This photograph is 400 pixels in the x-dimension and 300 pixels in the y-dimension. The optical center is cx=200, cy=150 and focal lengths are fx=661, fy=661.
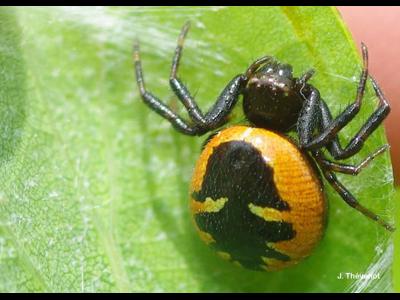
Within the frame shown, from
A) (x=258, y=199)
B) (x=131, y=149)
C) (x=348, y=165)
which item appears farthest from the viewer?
(x=131, y=149)

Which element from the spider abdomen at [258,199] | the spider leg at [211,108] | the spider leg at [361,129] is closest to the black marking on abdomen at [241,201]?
the spider abdomen at [258,199]

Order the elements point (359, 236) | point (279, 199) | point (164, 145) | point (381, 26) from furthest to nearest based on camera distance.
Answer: point (381, 26)
point (164, 145)
point (359, 236)
point (279, 199)

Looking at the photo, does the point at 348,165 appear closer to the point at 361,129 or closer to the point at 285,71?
the point at 361,129

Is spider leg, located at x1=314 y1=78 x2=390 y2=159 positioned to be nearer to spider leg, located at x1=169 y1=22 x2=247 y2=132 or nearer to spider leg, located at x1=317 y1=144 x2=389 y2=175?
spider leg, located at x1=317 y1=144 x2=389 y2=175

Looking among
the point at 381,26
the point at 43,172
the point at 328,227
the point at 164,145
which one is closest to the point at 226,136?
the point at 164,145

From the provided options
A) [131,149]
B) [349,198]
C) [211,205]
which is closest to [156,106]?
[131,149]
